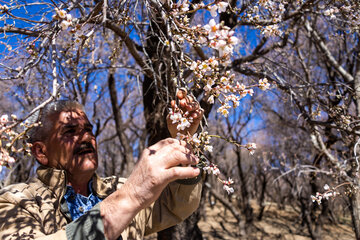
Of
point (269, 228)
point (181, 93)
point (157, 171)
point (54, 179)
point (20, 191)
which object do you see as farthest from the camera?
point (269, 228)

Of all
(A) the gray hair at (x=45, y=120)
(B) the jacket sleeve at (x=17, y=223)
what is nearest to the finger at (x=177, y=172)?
(B) the jacket sleeve at (x=17, y=223)

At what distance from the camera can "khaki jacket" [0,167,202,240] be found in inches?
49.7

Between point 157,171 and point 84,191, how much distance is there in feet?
3.90

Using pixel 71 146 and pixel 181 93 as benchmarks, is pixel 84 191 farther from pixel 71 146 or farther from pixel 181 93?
pixel 181 93

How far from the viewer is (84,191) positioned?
7.11 feet

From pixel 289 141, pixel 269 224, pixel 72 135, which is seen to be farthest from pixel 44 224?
pixel 269 224

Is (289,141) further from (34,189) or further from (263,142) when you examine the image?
(34,189)

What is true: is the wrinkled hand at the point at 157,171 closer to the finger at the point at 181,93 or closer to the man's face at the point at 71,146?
the finger at the point at 181,93

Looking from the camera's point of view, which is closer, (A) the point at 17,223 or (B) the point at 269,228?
(A) the point at 17,223

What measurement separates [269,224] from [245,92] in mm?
16640

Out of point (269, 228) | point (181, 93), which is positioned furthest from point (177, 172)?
point (269, 228)

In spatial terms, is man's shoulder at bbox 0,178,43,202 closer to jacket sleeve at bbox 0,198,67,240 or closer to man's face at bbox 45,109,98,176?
jacket sleeve at bbox 0,198,67,240

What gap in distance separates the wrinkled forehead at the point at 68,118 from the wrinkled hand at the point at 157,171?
3.40ft

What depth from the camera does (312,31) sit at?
19.1 ft
